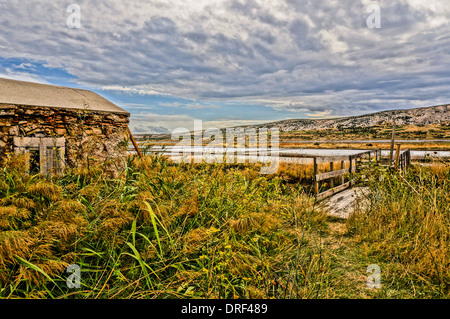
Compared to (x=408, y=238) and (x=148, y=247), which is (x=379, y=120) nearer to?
(x=408, y=238)

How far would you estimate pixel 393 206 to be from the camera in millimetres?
4645

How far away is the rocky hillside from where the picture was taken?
97.0 metres

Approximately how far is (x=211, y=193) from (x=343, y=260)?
2114 millimetres

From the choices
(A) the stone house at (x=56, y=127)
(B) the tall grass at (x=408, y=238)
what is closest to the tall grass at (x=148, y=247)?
(B) the tall grass at (x=408, y=238)

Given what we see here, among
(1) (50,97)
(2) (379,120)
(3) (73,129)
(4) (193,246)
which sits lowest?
(4) (193,246)

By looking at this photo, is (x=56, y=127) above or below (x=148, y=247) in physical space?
→ above

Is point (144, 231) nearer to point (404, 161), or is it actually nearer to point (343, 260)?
point (343, 260)

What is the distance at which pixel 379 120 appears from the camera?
10231cm

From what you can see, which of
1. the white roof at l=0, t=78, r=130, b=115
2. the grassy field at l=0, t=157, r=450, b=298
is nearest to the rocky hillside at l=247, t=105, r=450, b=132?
the white roof at l=0, t=78, r=130, b=115

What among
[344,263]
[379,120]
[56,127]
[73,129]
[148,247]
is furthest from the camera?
[379,120]

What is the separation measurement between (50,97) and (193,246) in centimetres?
648

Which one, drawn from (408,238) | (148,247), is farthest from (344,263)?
(148,247)

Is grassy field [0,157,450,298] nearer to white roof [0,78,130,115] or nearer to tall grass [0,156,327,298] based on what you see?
tall grass [0,156,327,298]
